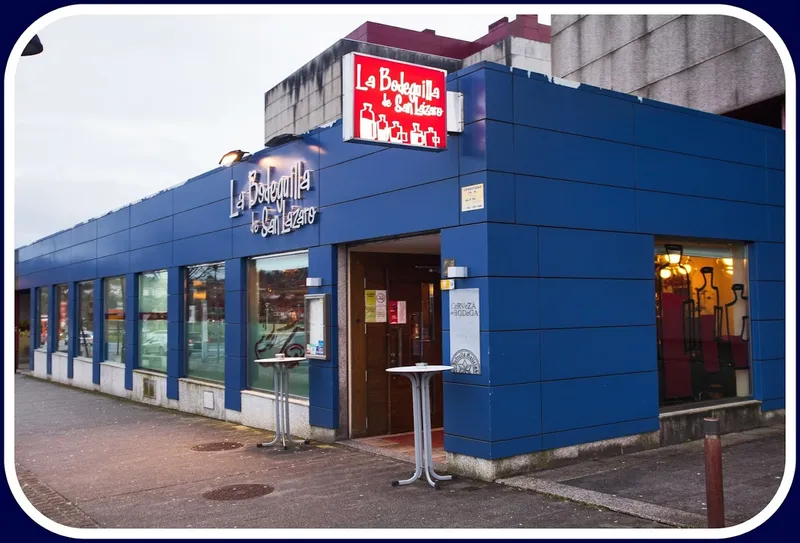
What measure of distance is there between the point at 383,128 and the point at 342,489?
12.2 feet

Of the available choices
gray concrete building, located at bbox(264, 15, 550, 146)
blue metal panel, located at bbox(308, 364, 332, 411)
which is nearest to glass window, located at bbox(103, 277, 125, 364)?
blue metal panel, located at bbox(308, 364, 332, 411)

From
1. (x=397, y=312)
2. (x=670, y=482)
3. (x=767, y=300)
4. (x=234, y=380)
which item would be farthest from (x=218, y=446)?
(x=767, y=300)

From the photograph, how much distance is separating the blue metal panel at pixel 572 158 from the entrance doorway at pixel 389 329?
2120mm

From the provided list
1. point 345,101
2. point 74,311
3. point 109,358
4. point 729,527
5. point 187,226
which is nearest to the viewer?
point 729,527

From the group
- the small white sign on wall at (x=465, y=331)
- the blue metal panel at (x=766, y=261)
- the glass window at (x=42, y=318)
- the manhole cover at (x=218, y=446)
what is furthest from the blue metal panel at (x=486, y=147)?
the glass window at (x=42, y=318)

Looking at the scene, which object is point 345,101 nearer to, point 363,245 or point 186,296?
point 363,245

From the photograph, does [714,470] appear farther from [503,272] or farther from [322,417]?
[322,417]

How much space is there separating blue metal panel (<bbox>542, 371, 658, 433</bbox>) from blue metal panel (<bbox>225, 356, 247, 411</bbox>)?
608 cm

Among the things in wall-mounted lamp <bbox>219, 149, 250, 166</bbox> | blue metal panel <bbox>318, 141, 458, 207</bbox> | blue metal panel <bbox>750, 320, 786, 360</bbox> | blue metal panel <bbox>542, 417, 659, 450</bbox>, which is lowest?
blue metal panel <bbox>542, 417, 659, 450</bbox>

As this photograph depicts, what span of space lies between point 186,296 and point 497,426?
909 cm

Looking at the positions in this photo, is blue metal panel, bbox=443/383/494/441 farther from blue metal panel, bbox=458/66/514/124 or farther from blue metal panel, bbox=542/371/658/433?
blue metal panel, bbox=458/66/514/124

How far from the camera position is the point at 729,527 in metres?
5.73

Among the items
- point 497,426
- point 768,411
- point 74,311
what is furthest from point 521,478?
point 74,311

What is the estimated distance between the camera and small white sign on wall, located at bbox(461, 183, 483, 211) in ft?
25.6
